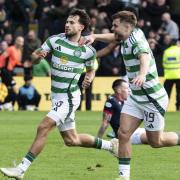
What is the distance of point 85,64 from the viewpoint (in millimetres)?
12414

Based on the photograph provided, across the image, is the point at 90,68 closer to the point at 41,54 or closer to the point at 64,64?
the point at 64,64

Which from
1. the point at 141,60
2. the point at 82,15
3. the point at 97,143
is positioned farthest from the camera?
the point at 97,143

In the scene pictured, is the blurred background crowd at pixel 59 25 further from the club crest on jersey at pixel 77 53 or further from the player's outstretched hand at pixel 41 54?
the player's outstretched hand at pixel 41 54

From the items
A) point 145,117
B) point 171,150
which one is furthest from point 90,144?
point 171,150

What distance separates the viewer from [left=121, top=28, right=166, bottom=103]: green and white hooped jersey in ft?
36.6

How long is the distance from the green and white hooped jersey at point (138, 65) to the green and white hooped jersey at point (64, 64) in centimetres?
100

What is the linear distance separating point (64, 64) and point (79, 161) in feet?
7.41

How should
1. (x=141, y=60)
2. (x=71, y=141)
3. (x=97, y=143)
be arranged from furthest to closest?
(x=97, y=143) < (x=71, y=141) < (x=141, y=60)

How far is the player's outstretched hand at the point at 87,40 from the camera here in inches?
467

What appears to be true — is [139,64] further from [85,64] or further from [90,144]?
[90,144]

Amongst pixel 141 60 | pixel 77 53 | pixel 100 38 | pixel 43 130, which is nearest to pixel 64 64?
pixel 77 53

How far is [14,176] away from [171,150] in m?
4.82

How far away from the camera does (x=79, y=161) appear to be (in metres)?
13.9

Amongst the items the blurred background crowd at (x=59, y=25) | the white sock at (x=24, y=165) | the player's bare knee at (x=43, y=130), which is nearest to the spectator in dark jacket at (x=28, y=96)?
the blurred background crowd at (x=59, y=25)
